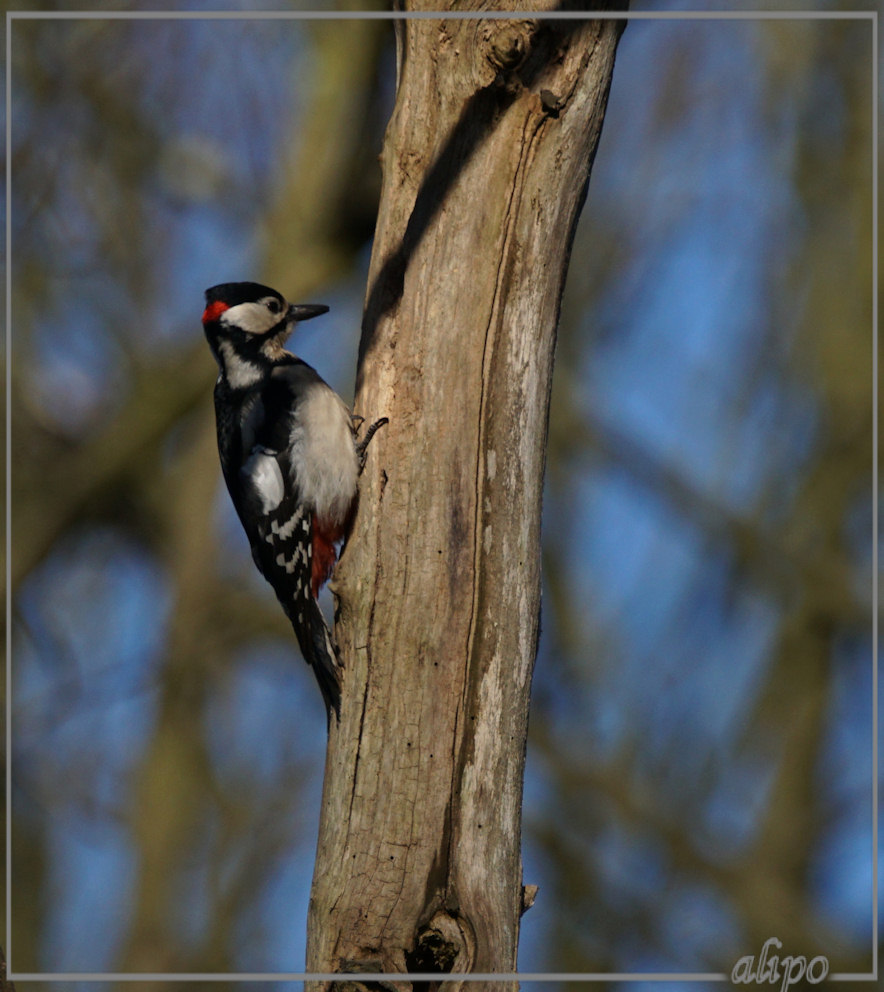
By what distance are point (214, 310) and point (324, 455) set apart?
43.3 inches

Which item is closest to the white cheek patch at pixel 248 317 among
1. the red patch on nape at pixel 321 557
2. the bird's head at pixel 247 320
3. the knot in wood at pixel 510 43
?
the bird's head at pixel 247 320

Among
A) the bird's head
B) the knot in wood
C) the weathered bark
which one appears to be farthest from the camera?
the bird's head

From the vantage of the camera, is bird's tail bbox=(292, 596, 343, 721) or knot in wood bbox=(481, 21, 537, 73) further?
bird's tail bbox=(292, 596, 343, 721)

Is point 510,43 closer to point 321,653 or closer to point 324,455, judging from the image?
point 324,455

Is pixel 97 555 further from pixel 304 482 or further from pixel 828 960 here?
pixel 828 960

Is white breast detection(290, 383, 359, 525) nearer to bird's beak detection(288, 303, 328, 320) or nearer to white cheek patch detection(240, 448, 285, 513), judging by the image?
white cheek patch detection(240, 448, 285, 513)

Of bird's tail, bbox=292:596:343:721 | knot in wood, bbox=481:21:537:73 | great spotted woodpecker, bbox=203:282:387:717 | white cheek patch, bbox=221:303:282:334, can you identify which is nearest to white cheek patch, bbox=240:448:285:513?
great spotted woodpecker, bbox=203:282:387:717

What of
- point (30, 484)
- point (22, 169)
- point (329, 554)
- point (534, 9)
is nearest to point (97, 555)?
point (30, 484)

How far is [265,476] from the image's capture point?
151 inches

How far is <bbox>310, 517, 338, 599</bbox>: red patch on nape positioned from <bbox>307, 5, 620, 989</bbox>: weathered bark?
672mm

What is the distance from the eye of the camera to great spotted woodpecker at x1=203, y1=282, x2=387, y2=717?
3.44 metres

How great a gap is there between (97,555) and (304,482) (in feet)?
9.56

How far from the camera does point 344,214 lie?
5.56 meters

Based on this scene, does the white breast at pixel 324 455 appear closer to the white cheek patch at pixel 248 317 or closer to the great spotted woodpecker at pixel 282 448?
the great spotted woodpecker at pixel 282 448
